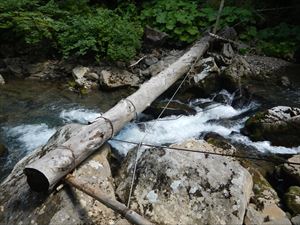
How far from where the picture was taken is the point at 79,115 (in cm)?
721

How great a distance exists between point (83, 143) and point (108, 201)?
3.52 ft

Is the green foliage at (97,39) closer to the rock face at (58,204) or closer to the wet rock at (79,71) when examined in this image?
the wet rock at (79,71)

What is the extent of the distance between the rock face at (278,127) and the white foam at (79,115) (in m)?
3.27

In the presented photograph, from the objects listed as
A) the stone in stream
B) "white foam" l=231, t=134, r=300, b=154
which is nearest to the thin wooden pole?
"white foam" l=231, t=134, r=300, b=154

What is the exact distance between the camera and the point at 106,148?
16.0 ft

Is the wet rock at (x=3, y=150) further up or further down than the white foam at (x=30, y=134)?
further up

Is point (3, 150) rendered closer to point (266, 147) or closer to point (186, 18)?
point (266, 147)

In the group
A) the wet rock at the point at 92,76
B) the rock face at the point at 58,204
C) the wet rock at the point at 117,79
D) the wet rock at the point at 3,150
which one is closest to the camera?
the rock face at the point at 58,204

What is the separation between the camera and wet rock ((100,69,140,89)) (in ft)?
26.9

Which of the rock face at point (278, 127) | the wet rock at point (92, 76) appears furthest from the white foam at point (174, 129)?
the wet rock at point (92, 76)

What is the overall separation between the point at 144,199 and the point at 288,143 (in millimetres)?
3282

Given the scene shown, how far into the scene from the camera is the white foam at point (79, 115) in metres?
7.01

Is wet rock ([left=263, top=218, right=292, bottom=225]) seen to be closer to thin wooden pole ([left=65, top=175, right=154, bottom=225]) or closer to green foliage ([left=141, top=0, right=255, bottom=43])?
thin wooden pole ([left=65, top=175, right=154, bottom=225])

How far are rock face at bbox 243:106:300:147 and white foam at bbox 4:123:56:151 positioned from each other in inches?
153
